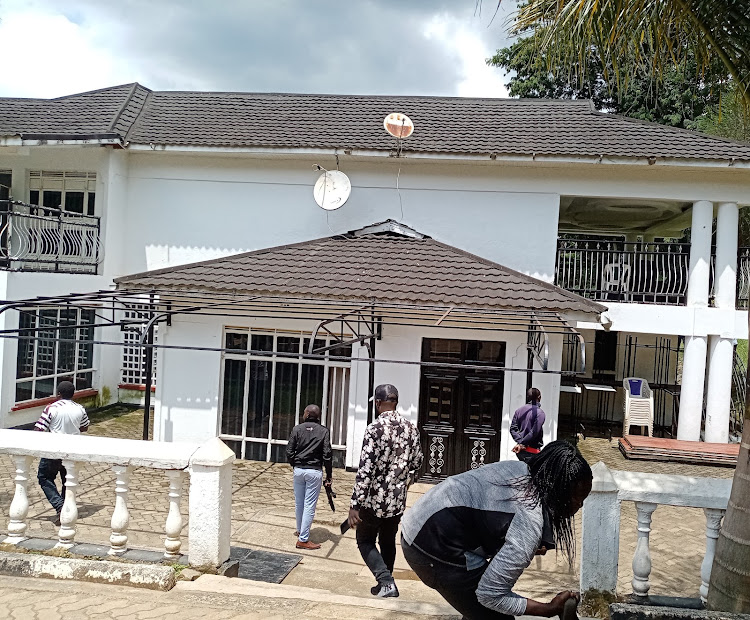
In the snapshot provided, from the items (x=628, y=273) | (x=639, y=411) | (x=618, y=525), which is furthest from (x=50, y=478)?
(x=639, y=411)

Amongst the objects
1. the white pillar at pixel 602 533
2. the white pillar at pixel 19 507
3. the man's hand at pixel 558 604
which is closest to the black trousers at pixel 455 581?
the man's hand at pixel 558 604

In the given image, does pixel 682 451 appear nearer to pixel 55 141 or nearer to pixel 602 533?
pixel 602 533

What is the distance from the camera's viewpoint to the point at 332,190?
11.6 meters

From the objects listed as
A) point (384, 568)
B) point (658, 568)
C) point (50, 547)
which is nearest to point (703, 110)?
point (658, 568)

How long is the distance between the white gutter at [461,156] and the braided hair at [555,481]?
939 centimetres

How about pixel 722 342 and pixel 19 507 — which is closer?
pixel 19 507

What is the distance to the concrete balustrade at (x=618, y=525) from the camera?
4277 millimetres

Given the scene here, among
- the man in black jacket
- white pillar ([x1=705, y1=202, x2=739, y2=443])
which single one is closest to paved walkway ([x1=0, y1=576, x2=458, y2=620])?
the man in black jacket

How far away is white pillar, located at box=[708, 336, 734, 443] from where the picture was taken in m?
12.1

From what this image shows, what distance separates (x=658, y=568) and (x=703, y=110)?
21553mm

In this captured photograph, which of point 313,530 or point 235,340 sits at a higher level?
point 235,340

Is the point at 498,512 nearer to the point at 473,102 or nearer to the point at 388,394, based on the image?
the point at 388,394

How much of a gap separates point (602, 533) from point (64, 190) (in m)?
12.9

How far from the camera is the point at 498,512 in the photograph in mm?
2809
